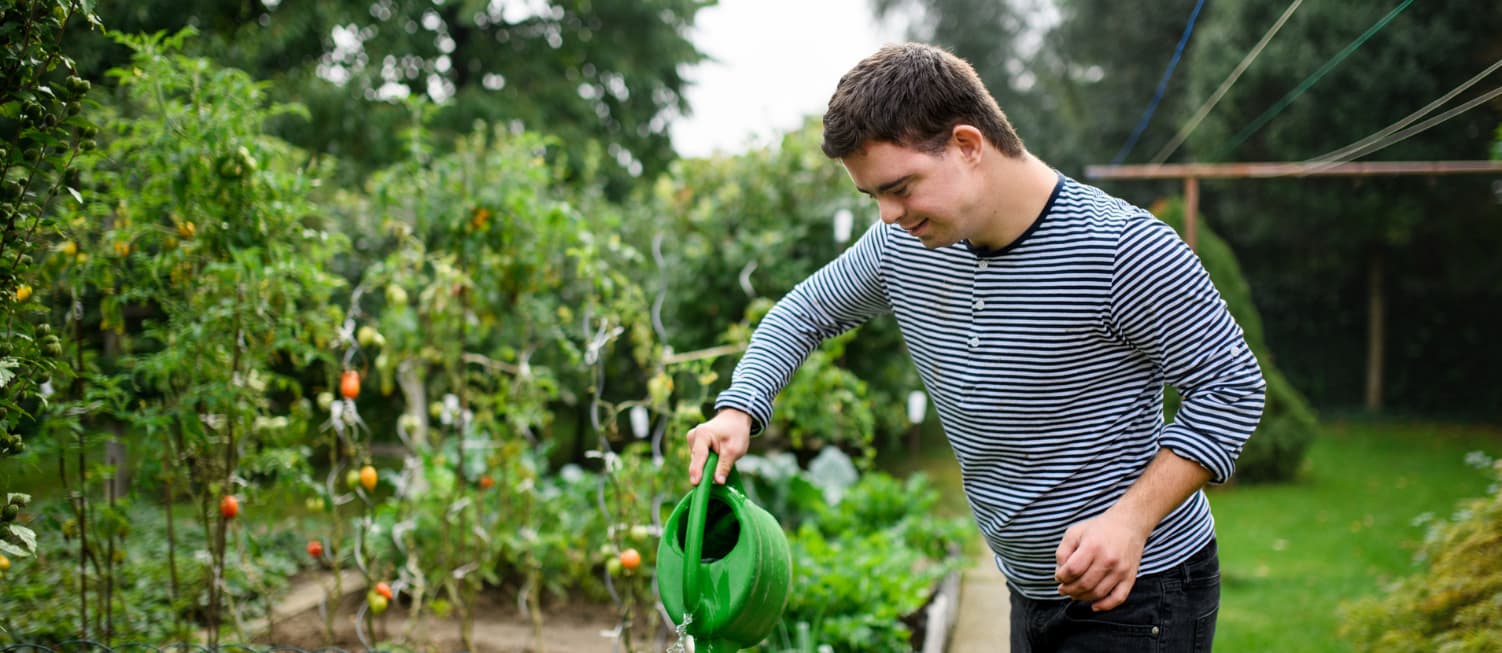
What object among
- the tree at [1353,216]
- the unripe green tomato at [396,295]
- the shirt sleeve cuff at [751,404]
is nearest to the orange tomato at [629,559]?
the unripe green tomato at [396,295]

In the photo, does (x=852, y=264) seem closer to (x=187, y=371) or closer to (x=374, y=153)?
(x=187, y=371)

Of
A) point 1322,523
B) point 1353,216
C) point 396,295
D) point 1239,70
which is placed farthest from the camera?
point 1353,216

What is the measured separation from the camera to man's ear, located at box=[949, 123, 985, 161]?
1318mm

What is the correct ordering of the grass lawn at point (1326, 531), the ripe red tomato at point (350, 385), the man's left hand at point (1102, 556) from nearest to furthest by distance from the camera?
the man's left hand at point (1102, 556)
the ripe red tomato at point (350, 385)
the grass lawn at point (1326, 531)

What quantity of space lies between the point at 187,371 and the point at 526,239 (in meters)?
0.98

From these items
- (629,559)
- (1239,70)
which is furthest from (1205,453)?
(1239,70)

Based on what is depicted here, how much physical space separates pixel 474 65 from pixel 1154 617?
1129cm

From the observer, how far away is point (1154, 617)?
1.38 metres

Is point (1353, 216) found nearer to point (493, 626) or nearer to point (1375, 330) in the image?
point (1375, 330)

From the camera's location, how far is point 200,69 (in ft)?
7.89

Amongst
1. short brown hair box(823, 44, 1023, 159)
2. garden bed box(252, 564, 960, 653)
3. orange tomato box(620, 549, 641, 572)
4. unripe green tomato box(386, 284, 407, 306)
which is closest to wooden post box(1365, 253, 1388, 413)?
garden bed box(252, 564, 960, 653)

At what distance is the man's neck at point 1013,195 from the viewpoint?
1.37 m

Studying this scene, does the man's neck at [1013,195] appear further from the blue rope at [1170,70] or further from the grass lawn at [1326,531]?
the grass lawn at [1326,531]

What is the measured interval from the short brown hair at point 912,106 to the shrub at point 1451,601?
172 cm
